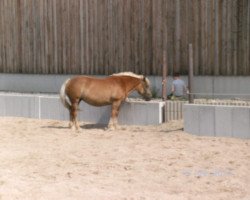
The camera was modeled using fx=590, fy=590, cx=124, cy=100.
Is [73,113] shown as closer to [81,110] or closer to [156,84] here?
[81,110]

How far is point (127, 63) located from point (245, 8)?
3942 mm

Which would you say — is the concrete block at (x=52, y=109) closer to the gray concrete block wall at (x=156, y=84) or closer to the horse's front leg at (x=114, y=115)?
the horse's front leg at (x=114, y=115)

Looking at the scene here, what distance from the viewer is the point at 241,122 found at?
12258 mm

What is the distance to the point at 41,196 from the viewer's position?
7.80m

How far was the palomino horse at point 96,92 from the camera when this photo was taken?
1468 centimetres

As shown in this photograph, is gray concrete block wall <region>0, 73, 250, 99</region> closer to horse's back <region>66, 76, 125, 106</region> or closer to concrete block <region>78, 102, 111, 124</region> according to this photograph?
concrete block <region>78, 102, 111, 124</region>

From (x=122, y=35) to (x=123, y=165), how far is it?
8.01 meters

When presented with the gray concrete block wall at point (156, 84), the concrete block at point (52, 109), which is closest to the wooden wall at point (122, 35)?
the gray concrete block wall at point (156, 84)

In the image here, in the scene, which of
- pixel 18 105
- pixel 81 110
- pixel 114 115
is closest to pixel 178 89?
pixel 114 115

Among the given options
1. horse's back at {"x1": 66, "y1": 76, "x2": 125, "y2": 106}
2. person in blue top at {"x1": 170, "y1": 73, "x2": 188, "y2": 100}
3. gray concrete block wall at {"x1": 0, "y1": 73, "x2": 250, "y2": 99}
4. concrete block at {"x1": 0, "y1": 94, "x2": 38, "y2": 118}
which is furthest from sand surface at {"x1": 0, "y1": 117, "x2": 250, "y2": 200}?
concrete block at {"x1": 0, "y1": 94, "x2": 38, "y2": 118}

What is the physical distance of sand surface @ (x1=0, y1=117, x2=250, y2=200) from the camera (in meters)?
8.06

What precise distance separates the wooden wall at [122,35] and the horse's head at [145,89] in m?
1.65

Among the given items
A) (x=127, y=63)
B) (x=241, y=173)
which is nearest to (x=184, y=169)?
(x=241, y=173)

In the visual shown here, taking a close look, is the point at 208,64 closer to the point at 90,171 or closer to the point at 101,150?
the point at 101,150
